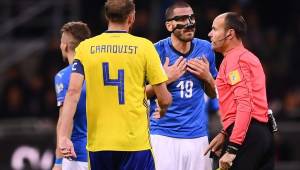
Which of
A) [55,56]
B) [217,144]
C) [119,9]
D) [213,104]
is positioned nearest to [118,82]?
[119,9]

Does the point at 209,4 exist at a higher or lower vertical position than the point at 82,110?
higher

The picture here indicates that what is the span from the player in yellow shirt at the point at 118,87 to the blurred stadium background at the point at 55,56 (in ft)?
20.5

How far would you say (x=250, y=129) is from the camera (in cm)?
809

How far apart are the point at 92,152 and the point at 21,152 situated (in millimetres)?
7239

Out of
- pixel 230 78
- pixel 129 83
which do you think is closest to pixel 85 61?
pixel 129 83

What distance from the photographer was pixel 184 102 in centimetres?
911

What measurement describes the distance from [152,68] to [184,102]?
1.51 metres

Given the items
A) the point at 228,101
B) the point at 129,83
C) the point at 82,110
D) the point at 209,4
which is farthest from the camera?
the point at 209,4

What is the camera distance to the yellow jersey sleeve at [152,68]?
764cm

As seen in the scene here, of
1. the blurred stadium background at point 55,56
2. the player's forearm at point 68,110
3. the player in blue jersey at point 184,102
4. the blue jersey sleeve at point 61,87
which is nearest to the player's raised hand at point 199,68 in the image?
the player in blue jersey at point 184,102

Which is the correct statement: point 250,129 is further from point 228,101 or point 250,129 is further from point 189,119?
point 189,119

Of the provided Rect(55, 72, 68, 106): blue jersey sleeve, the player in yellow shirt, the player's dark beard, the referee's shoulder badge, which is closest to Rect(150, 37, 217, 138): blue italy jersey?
the player's dark beard

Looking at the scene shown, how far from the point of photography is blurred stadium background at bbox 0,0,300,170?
14.9 meters

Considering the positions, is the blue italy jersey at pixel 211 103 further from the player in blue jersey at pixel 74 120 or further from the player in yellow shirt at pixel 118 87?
the player in yellow shirt at pixel 118 87
